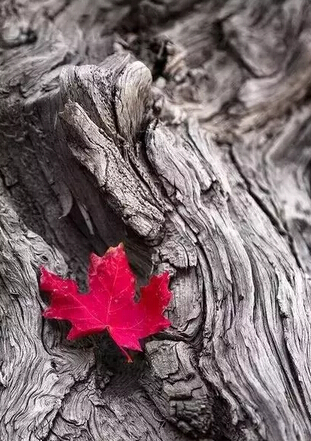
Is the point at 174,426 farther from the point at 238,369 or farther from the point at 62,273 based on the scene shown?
the point at 62,273

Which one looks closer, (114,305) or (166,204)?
(114,305)

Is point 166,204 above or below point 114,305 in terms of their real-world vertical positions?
above

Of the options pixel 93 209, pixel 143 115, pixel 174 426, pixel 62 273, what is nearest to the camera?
pixel 174 426

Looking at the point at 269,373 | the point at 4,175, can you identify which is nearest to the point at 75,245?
the point at 4,175
